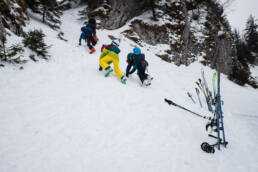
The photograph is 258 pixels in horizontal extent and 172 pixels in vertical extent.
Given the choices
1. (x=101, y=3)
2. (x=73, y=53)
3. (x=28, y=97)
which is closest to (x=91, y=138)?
(x=28, y=97)

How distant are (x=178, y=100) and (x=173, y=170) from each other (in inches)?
134

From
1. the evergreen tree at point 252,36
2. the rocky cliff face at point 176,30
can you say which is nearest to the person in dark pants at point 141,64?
the rocky cliff face at point 176,30

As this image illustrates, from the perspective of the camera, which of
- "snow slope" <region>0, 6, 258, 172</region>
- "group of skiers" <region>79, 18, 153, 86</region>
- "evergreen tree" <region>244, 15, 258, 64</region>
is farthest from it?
"evergreen tree" <region>244, 15, 258, 64</region>

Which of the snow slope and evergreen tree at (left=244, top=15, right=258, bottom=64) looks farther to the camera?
Result: evergreen tree at (left=244, top=15, right=258, bottom=64)

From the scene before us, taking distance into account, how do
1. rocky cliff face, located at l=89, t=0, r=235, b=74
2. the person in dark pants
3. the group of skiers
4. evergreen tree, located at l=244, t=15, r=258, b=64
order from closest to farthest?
1. the group of skiers
2. the person in dark pants
3. rocky cliff face, located at l=89, t=0, r=235, b=74
4. evergreen tree, located at l=244, t=15, r=258, b=64

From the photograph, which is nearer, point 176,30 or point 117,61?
point 117,61

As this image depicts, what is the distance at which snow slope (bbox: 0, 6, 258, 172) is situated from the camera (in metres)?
2.01

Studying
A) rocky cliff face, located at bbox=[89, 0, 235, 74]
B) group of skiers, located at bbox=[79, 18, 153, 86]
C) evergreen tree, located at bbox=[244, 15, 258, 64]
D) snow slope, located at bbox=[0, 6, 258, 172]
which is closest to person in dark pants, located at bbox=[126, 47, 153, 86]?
group of skiers, located at bbox=[79, 18, 153, 86]

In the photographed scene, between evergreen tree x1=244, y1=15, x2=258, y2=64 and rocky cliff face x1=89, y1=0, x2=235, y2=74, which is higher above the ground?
evergreen tree x1=244, y1=15, x2=258, y2=64

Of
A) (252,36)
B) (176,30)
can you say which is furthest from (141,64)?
(252,36)

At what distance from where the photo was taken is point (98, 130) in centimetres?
263

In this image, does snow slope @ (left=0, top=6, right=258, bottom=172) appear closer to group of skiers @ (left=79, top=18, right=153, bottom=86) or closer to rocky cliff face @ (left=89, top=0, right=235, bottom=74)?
group of skiers @ (left=79, top=18, right=153, bottom=86)

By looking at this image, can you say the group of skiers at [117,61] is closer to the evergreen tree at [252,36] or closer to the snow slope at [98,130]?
the snow slope at [98,130]

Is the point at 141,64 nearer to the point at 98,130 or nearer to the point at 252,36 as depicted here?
the point at 98,130
